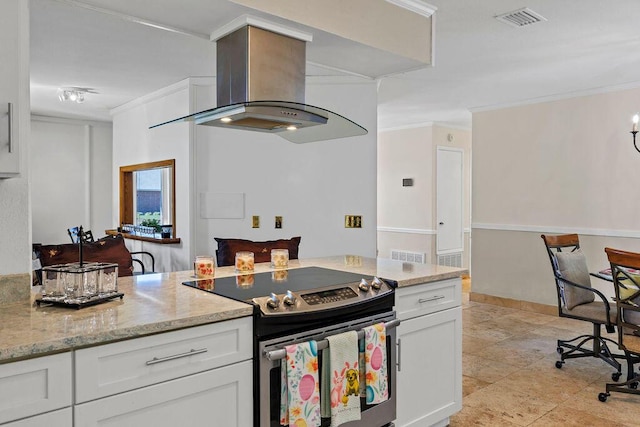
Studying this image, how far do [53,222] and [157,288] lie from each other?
18.2 feet

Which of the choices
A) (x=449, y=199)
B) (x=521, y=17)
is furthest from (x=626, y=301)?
(x=449, y=199)

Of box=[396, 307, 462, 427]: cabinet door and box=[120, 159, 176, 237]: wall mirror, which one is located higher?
box=[120, 159, 176, 237]: wall mirror

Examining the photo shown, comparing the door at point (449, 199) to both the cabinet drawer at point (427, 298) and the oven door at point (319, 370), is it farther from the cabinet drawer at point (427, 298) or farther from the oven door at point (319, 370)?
the oven door at point (319, 370)

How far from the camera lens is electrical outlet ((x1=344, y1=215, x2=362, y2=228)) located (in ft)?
14.6

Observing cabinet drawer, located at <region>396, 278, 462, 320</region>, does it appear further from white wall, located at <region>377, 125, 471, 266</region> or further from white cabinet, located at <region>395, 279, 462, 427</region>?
white wall, located at <region>377, 125, 471, 266</region>

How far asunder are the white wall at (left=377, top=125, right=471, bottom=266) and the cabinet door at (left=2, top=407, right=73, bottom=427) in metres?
6.54

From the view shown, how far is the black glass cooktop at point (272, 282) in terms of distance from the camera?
206 centimetres

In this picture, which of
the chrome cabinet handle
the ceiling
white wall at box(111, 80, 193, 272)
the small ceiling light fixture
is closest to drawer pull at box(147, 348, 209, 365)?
the chrome cabinet handle

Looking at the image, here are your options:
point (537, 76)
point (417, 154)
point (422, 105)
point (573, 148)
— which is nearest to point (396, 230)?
point (417, 154)

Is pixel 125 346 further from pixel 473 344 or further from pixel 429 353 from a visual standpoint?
pixel 473 344

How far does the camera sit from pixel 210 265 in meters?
2.43

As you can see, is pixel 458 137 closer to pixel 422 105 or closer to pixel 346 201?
pixel 422 105

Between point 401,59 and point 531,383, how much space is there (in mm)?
2417

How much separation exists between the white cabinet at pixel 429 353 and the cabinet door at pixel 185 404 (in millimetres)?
908
